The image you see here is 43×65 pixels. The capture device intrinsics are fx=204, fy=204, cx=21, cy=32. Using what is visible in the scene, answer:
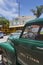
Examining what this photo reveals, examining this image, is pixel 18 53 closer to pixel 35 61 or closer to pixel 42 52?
pixel 35 61

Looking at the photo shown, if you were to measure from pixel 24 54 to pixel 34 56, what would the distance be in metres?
0.43

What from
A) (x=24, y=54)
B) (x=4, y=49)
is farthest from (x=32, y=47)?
(x=4, y=49)

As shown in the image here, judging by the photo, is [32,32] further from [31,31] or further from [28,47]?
[28,47]

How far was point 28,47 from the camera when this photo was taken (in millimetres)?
3680

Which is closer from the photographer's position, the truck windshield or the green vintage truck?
the green vintage truck

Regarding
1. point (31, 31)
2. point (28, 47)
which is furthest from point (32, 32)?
point (28, 47)

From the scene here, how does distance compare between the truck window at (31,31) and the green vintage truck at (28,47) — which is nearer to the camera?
the green vintage truck at (28,47)

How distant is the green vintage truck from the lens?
3.42m

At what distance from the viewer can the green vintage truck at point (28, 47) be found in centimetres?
342

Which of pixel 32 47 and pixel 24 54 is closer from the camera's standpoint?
pixel 32 47

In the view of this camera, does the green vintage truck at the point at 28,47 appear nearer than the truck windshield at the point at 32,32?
Yes

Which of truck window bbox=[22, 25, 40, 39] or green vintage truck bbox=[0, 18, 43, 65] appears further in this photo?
truck window bbox=[22, 25, 40, 39]

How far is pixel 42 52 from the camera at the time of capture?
322 centimetres

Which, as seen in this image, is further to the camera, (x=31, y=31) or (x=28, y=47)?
(x=31, y=31)
